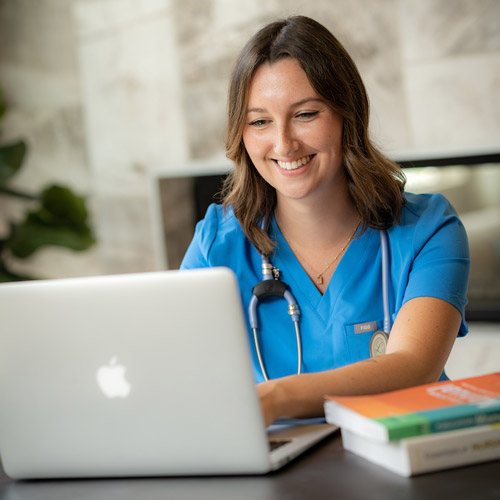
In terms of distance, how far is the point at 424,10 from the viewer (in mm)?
2898

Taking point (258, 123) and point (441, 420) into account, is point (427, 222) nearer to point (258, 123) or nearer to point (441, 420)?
point (258, 123)

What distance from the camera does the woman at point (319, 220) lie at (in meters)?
1.39

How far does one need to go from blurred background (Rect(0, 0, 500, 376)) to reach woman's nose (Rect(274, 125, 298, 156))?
1585mm

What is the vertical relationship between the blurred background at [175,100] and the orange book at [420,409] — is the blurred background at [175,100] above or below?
above

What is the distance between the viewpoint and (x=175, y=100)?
3566 millimetres

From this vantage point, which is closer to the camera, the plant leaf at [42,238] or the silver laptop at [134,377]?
the silver laptop at [134,377]

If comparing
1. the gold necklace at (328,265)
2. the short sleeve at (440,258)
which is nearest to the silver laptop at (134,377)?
the short sleeve at (440,258)

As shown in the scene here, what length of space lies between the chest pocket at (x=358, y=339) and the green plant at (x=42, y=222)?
87.8 inches


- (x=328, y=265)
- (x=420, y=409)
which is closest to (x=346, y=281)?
(x=328, y=265)

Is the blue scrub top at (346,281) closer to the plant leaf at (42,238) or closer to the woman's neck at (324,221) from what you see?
the woman's neck at (324,221)

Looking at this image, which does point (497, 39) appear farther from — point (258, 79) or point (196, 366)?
point (196, 366)

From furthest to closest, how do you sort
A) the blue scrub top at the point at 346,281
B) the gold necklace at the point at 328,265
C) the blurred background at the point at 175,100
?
the blurred background at the point at 175,100 < the gold necklace at the point at 328,265 < the blue scrub top at the point at 346,281

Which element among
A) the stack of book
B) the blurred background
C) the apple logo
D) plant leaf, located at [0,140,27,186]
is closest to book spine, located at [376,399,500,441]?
the stack of book

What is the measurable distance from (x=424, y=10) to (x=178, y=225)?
1.49 m
